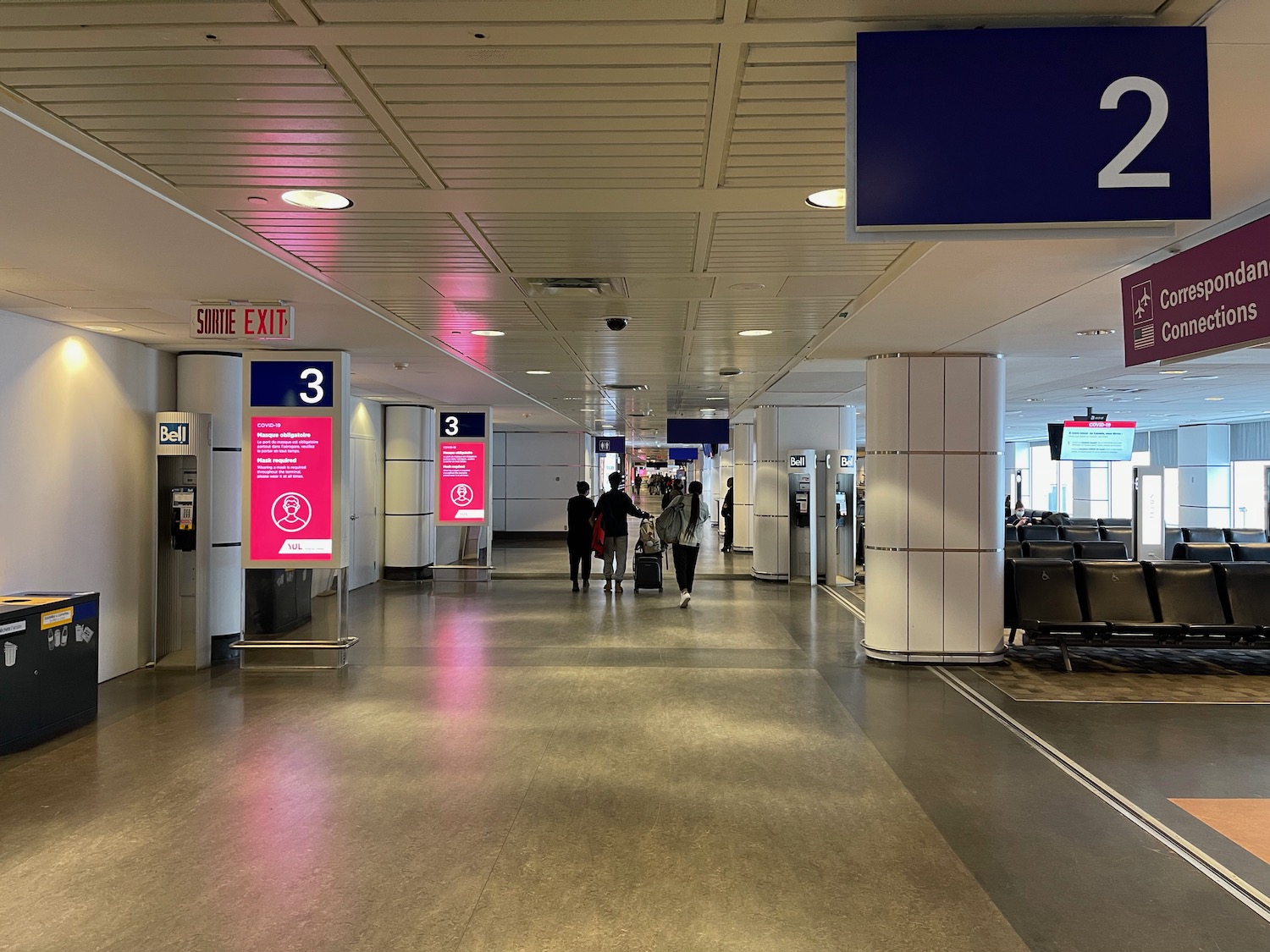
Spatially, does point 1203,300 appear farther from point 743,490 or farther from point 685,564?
point 743,490

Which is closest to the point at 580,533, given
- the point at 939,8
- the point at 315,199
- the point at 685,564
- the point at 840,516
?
the point at 685,564

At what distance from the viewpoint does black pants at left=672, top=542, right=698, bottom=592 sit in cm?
1253

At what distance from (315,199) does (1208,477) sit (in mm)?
23552

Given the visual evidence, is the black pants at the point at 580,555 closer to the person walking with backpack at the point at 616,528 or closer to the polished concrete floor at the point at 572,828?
the person walking with backpack at the point at 616,528

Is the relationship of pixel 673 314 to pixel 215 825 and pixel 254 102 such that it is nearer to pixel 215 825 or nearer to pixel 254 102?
pixel 254 102

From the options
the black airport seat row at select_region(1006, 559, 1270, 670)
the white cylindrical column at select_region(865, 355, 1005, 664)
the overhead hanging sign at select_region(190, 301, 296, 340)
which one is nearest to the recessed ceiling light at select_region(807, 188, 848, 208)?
the overhead hanging sign at select_region(190, 301, 296, 340)

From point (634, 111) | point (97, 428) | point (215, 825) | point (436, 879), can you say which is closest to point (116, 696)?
point (97, 428)

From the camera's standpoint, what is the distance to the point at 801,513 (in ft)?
49.0

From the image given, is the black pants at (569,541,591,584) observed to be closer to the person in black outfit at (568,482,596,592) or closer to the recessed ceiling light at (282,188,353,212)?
the person in black outfit at (568,482,596,592)

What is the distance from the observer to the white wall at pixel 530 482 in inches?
1000

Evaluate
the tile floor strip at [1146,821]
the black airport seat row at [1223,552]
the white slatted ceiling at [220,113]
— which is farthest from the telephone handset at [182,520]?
the black airport seat row at [1223,552]

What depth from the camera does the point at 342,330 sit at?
759 centimetres

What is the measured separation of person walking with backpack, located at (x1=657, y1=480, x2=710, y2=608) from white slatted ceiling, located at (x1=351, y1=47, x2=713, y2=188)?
8844 mm

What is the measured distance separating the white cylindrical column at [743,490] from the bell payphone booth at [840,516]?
16.1 feet
